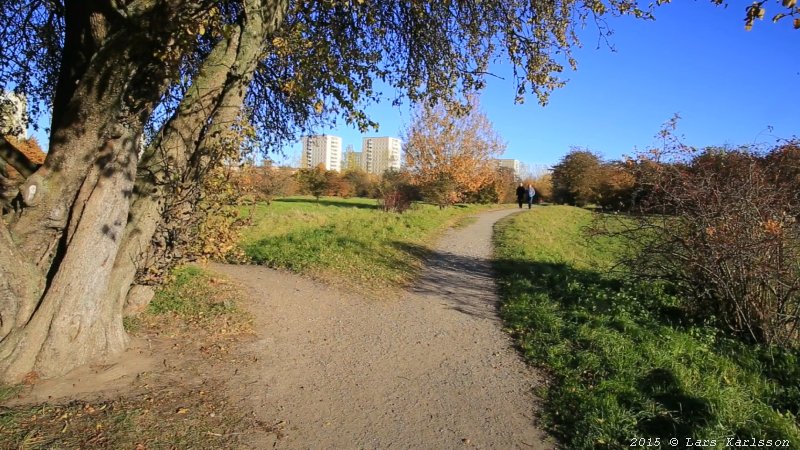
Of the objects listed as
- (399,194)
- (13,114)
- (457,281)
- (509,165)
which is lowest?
(457,281)

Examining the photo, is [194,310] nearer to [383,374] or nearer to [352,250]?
[383,374]

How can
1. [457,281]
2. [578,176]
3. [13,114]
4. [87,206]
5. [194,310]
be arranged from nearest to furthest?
[87,206] → [194,310] → [13,114] → [457,281] → [578,176]

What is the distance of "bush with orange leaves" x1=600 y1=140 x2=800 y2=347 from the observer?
5.59 metres

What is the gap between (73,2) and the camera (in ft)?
14.6

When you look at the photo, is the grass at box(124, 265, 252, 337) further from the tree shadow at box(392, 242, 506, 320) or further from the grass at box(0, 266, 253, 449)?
the tree shadow at box(392, 242, 506, 320)

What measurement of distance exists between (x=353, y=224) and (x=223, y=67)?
30.5ft

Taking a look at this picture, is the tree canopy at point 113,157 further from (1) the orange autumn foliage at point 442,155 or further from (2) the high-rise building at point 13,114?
(1) the orange autumn foliage at point 442,155

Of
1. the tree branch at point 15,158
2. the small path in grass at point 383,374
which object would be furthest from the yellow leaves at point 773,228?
the tree branch at point 15,158

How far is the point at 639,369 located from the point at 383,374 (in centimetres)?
240

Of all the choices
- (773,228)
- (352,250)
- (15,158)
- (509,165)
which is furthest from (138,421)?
(509,165)

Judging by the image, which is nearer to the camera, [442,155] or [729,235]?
[729,235]

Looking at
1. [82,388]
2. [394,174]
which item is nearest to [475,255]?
[82,388]

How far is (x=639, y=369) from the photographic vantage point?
4.62 metres

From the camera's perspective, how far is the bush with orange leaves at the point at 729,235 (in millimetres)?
5586
